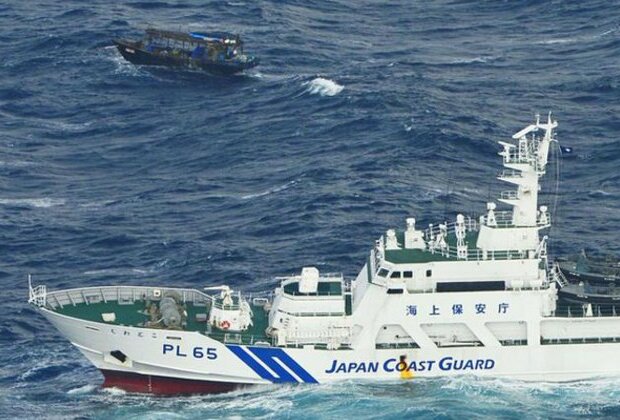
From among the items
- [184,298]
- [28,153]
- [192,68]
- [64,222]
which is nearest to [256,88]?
[192,68]

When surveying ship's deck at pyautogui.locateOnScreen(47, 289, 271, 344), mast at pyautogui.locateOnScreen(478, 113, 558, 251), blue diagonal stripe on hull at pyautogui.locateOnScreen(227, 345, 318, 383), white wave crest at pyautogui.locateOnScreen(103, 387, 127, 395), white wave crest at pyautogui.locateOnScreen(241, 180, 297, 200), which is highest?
mast at pyautogui.locateOnScreen(478, 113, 558, 251)

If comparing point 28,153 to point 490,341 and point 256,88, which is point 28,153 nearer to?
point 256,88

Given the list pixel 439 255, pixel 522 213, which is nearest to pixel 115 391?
pixel 439 255

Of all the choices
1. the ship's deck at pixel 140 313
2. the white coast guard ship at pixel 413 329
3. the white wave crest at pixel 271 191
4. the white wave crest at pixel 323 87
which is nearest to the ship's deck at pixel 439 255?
the white coast guard ship at pixel 413 329

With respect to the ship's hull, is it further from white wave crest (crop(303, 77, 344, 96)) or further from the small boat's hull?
the small boat's hull

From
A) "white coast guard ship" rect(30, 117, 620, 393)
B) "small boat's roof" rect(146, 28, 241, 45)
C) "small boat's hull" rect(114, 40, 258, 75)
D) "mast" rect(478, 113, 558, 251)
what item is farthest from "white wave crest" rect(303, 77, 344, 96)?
"white coast guard ship" rect(30, 117, 620, 393)
